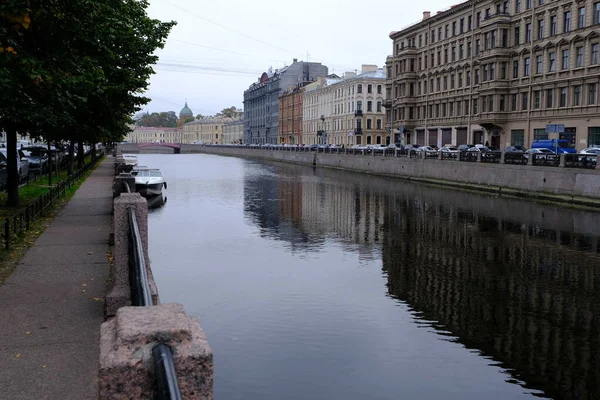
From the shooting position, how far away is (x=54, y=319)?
8.79 meters

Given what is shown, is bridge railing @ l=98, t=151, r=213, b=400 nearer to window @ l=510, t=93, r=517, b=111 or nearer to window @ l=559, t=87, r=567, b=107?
→ window @ l=559, t=87, r=567, b=107

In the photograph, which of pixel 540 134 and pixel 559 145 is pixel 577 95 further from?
pixel 540 134

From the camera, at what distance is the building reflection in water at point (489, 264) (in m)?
11.6

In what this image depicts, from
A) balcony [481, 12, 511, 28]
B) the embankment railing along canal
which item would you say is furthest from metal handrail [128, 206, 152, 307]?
balcony [481, 12, 511, 28]

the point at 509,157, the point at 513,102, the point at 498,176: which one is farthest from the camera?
the point at 513,102

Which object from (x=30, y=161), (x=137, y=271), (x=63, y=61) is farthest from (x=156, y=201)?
(x=137, y=271)

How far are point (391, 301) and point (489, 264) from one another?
5.68m

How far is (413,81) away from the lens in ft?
282

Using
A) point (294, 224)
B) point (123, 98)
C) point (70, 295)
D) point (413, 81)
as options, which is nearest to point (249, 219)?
point (294, 224)

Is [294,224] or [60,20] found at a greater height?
[60,20]

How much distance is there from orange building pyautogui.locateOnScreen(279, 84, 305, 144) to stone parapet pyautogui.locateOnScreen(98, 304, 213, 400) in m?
145

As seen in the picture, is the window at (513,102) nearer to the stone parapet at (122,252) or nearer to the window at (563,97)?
the window at (563,97)

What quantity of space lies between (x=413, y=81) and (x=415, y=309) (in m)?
74.9

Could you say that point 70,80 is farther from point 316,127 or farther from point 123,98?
point 316,127
